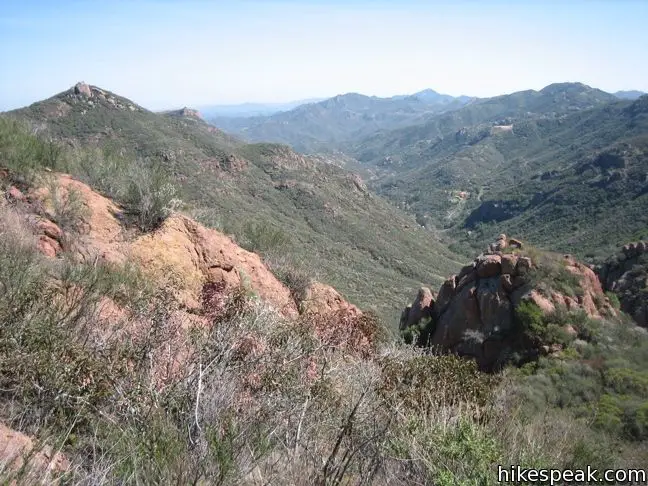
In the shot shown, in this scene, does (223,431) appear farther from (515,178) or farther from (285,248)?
(515,178)

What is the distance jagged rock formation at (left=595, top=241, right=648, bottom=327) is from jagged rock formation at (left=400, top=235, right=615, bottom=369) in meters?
3.31

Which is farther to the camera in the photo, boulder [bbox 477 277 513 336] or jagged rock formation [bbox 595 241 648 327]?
jagged rock formation [bbox 595 241 648 327]

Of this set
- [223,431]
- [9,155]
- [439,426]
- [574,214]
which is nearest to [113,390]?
[223,431]

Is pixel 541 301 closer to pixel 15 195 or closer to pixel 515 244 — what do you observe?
pixel 515 244

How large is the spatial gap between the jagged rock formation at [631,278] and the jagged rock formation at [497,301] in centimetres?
331

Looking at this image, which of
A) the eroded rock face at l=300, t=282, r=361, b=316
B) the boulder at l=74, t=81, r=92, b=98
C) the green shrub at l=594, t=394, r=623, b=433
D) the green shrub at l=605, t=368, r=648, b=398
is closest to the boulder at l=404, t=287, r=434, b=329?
the eroded rock face at l=300, t=282, r=361, b=316

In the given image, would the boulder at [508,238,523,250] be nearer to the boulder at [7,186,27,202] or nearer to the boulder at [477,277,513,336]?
the boulder at [477,277,513,336]

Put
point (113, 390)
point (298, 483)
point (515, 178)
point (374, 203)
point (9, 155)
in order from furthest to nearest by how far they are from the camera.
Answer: point (515, 178)
point (374, 203)
point (9, 155)
point (113, 390)
point (298, 483)

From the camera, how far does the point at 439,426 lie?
5.60 metres

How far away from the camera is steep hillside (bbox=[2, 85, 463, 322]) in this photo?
2293 inches

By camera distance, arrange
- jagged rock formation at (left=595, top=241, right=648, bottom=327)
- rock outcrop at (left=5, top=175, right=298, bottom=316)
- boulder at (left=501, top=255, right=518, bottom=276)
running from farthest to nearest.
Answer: jagged rock formation at (left=595, top=241, right=648, bottom=327) → boulder at (left=501, top=255, right=518, bottom=276) → rock outcrop at (left=5, top=175, right=298, bottom=316)

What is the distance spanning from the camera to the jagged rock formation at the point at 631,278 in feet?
71.9

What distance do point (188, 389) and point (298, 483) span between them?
1769 millimetres

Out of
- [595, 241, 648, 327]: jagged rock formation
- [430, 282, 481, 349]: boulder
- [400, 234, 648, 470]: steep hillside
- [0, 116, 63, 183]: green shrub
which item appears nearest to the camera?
[0, 116, 63, 183]: green shrub
